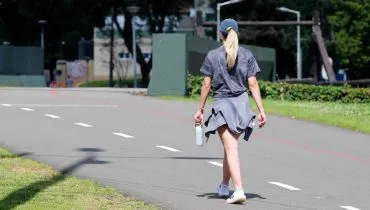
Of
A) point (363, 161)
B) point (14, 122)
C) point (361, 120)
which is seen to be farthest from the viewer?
point (361, 120)

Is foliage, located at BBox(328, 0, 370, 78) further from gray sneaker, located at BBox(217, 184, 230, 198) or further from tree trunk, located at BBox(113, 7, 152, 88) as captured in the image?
gray sneaker, located at BBox(217, 184, 230, 198)

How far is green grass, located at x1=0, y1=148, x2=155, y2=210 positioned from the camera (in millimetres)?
9422

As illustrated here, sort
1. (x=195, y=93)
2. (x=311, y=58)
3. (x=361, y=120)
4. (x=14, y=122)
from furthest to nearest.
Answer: (x=311, y=58), (x=195, y=93), (x=361, y=120), (x=14, y=122)

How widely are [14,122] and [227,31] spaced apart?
10480 mm

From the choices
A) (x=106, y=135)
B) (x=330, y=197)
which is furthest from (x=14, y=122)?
(x=330, y=197)

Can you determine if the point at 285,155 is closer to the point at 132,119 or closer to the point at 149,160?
the point at 149,160

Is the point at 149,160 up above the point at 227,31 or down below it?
below

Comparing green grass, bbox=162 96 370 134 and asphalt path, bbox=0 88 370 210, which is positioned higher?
asphalt path, bbox=0 88 370 210

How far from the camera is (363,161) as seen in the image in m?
15.0

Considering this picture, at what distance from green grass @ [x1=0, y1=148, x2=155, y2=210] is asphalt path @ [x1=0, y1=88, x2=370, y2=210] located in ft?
1.12

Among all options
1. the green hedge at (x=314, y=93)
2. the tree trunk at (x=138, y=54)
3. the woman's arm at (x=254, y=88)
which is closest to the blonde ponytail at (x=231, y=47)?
the woman's arm at (x=254, y=88)

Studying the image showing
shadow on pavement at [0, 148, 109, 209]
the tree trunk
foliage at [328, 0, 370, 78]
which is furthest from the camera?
foliage at [328, 0, 370, 78]

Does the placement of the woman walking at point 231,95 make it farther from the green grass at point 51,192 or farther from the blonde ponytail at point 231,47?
the green grass at point 51,192

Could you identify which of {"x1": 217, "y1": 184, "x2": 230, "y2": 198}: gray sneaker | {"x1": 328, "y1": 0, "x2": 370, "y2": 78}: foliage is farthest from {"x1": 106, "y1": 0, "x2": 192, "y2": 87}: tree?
{"x1": 217, "y1": 184, "x2": 230, "y2": 198}: gray sneaker
